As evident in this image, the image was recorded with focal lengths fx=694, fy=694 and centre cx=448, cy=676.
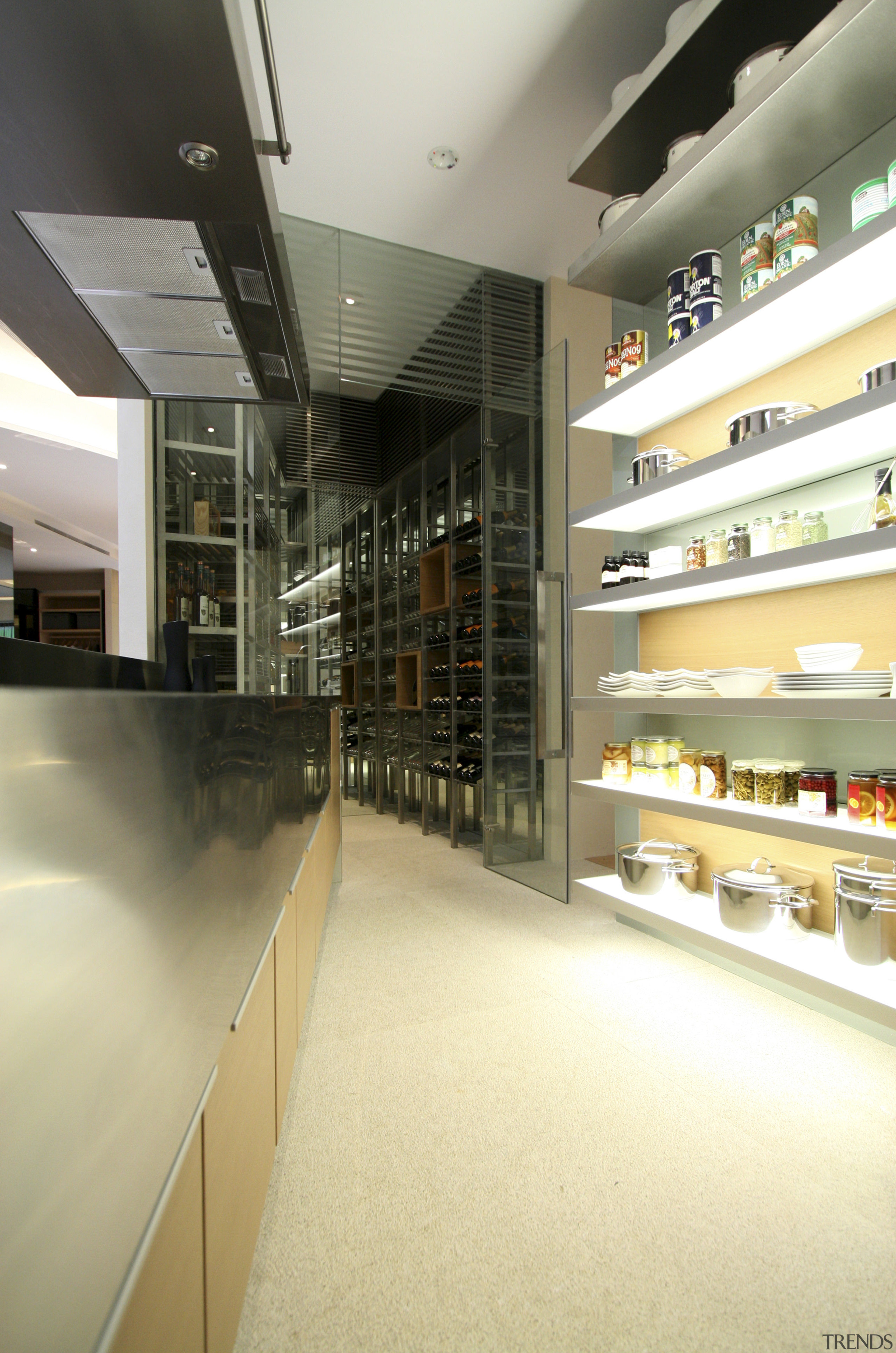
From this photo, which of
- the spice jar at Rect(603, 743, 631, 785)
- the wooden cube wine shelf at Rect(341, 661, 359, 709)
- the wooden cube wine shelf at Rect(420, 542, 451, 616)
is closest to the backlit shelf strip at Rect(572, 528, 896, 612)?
the spice jar at Rect(603, 743, 631, 785)

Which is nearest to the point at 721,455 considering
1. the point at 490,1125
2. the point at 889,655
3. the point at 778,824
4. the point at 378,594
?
the point at 889,655

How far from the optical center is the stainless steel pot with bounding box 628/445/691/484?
97.3 inches

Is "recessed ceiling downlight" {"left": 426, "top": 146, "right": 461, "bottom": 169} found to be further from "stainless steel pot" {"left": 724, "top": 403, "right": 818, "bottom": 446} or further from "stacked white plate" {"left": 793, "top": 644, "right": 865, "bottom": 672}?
"stacked white plate" {"left": 793, "top": 644, "right": 865, "bottom": 672}

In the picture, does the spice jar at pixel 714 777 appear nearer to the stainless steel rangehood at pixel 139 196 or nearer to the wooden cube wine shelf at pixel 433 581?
the stainless steel rangehood at pixel 139 196

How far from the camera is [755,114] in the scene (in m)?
1.99

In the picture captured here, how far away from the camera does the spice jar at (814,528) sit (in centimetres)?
206

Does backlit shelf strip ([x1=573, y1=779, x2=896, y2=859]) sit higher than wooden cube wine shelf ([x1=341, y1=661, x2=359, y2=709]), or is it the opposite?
wooden cube wine shelf ([x1=341, y1=661, x2=359, y2=709])

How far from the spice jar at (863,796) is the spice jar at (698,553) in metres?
0.83

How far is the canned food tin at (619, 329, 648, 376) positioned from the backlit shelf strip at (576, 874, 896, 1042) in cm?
193

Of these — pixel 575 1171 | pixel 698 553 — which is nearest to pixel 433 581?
pixel 698 553

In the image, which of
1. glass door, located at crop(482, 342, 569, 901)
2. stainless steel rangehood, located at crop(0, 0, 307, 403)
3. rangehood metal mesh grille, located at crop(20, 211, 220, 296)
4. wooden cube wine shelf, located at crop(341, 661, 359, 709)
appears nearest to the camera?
stainless steel rangehood, located at crop(0, 0, 307, 403)

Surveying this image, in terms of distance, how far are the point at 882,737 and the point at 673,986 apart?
1.07 metres

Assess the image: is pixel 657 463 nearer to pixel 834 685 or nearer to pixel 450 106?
pixel 834 685

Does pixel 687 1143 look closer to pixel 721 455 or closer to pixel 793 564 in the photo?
pixel 793 564
